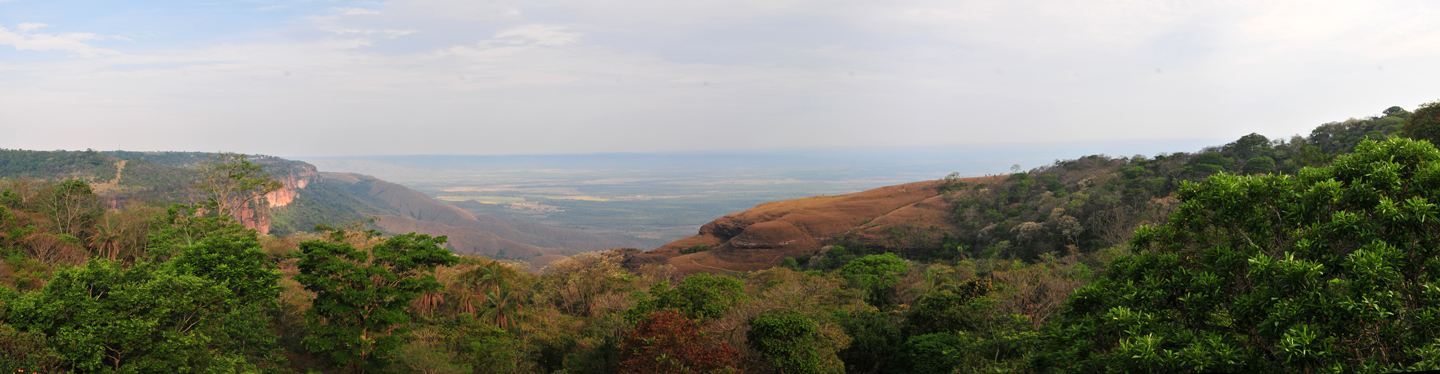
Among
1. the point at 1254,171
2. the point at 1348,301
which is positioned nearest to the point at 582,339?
the point at 1348,301

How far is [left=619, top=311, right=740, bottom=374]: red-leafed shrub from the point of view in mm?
18141

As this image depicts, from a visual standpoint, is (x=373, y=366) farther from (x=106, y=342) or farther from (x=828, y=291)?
(x=828, y=291)

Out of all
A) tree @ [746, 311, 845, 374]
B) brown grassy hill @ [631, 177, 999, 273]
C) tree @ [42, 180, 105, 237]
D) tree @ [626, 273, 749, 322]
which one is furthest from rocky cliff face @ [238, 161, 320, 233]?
tree @ [746, 311, 845, 374]

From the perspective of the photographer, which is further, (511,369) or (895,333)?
(895,333)

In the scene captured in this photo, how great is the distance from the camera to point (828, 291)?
32406 mm

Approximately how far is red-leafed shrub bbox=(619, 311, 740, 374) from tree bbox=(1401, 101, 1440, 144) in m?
30.4

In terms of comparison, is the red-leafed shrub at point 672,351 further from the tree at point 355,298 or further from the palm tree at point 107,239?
the palm tree at point 107,239

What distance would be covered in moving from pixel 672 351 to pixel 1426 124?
111 feet

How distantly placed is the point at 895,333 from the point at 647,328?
515 inches

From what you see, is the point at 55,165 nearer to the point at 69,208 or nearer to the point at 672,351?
the point at 69,208

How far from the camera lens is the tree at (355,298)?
70.8ft

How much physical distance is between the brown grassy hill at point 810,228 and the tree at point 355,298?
4103cm

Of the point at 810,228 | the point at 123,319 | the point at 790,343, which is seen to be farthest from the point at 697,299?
the point at 810,228

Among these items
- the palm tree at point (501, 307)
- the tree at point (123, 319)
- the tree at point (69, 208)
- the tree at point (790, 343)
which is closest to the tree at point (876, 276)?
the tree at point (790, 343)
